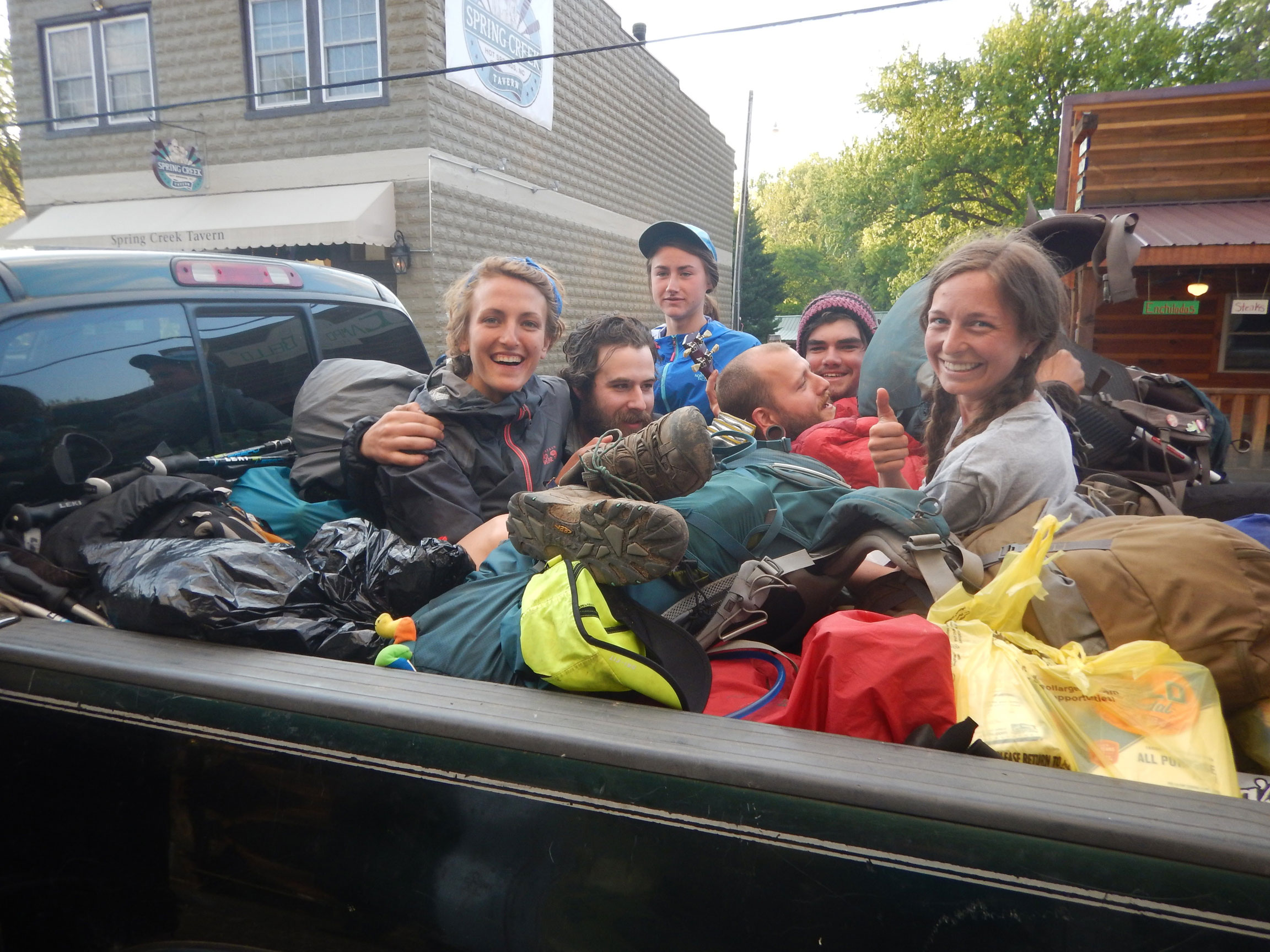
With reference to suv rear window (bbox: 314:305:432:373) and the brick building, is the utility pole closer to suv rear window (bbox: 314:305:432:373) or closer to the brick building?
the brick building

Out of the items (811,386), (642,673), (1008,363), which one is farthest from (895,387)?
(642,673)

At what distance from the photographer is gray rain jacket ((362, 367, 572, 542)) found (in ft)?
8.14

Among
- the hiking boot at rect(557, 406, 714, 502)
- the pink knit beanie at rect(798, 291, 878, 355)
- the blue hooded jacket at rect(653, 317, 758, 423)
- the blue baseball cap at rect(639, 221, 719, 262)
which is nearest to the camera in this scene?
the hiking boot at rect(557, 406, 714, 502)

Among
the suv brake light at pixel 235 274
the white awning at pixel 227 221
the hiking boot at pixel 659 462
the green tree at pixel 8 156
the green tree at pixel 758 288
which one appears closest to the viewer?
the hiking boot at pixel 659 462

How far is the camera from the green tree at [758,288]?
99.5 ft

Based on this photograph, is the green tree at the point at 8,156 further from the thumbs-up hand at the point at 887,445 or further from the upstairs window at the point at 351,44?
the thumbs-up hand at the point at 887,445

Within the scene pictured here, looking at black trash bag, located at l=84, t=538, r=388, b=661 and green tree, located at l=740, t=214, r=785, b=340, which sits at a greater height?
green tree, located at l=740, t=214, r=785, b=340

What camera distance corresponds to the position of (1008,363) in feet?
7.39

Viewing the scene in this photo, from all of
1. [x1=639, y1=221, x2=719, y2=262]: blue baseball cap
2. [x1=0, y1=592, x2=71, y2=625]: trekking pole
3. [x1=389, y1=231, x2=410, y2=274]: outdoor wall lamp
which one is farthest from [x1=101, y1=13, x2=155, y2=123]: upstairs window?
[x1=0, y1=592, x2=71, y2=625]: trekking pole

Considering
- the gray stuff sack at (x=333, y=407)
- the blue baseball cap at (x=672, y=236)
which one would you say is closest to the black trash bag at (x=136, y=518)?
the gray stuff sack at (x=333, y=407)

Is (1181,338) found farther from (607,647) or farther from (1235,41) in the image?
(1235,41)

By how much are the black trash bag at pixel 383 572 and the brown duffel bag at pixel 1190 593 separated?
4.46 ft

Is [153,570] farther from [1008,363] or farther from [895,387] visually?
[895,387]

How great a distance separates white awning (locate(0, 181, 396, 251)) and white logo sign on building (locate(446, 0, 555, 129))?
2.20 meters
